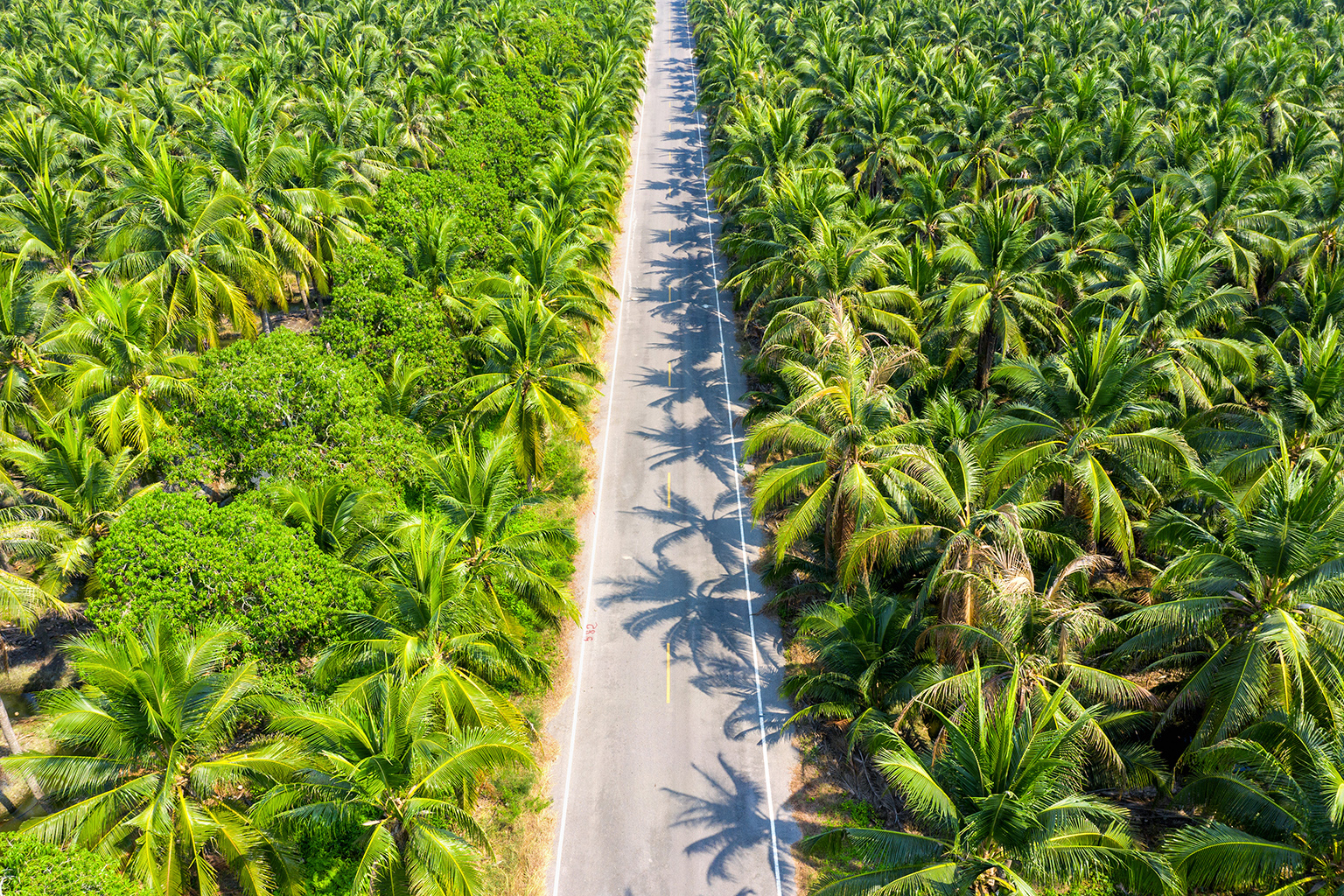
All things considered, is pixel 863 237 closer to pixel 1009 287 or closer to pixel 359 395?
pixel 1009 287

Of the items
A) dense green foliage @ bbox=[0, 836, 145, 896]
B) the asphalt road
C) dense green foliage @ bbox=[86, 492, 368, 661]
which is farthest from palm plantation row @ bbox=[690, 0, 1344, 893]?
dense green foliage @ bbox=[0, 836, 145, 896]

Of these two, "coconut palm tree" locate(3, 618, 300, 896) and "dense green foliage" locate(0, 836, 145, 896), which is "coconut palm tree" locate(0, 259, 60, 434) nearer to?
"coconut palm tree" locate(3, 618, 300, 896)

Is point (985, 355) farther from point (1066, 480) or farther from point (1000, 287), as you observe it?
point (1066, 480)

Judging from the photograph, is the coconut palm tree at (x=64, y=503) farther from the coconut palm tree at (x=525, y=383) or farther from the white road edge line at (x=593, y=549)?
the white road edge line at (x=593, y=549)

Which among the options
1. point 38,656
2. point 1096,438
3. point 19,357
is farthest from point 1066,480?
point 19,357

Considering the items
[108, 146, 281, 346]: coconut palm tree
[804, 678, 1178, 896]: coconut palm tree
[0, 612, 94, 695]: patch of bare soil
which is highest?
[108, 146, 281, 346]: coconut palm tree

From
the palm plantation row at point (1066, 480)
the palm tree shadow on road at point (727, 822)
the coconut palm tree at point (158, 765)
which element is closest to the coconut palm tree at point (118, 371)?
the coconut palm tree at point (158, 765)
